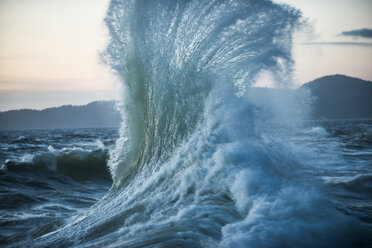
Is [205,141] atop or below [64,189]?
atop

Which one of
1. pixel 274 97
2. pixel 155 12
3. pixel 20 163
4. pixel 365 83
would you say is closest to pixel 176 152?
pixel 274 97

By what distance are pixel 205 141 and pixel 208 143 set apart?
0.28 feet

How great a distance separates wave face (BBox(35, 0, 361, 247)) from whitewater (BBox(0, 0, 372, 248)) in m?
0.02

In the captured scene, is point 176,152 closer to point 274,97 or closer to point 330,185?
point 274,97

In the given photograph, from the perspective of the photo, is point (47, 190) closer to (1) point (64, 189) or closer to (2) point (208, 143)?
(1) point (64, 189)

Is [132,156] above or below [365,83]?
below

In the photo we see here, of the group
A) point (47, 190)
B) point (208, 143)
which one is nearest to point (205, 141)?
point (208, 143)

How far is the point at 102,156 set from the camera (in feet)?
46.1

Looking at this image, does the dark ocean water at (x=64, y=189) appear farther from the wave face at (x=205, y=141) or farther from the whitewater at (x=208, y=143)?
the wave face at (x=205, y=141)

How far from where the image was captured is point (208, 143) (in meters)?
4.85

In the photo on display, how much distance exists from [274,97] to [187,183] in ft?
9.92

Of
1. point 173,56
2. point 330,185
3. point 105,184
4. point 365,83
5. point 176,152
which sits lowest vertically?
point 105,184

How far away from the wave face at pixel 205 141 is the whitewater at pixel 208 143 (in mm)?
20

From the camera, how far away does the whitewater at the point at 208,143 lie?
309cm
